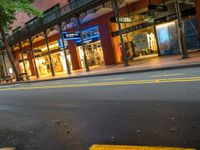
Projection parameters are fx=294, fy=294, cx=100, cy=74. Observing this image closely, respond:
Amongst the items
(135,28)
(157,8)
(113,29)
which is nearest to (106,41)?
(113,29)

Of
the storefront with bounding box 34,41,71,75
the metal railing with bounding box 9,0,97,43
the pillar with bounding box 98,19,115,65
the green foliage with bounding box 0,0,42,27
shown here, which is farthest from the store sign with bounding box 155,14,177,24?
the storefront with bounding box 34,41,71,75

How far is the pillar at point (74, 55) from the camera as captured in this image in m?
33.3

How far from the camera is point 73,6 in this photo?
82.7 feet

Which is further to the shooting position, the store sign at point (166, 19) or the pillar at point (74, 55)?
the pillar at point (74, 55)

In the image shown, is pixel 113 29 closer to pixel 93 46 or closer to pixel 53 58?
pixel 93 46

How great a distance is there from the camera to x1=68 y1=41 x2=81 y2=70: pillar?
33.3 meters

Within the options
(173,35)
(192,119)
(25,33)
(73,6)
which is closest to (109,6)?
(73,6)

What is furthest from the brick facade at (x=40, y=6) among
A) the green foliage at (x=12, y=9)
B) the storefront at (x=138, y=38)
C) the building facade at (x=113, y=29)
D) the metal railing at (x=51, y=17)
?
the storefront at (x=138, y=38)

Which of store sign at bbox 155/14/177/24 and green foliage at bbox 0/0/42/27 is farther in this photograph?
green foliage at bbox 0/0/42/27

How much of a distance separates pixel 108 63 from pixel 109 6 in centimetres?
734

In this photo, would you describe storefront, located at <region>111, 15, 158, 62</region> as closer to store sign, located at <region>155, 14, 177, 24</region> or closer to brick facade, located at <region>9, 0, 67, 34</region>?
store sign, located at <region>155, 14, 177, 24</region>

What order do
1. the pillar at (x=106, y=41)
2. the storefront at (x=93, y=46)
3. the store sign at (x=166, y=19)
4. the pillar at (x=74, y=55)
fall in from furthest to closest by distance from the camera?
the pillar at (x=74, y=55)
the storefront at (x=93, y=46)
the pillar at (x=106, y=41)
the store sign at (x=166, y=19)

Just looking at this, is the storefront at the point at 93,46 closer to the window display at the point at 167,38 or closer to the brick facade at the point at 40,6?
the brick facade at the point at 40,6

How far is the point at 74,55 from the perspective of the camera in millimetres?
33562
